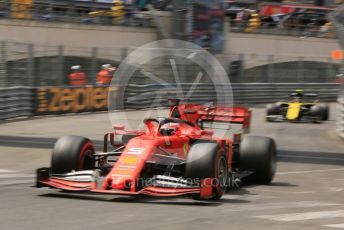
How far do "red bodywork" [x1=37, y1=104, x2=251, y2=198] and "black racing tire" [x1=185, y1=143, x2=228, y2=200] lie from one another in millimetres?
121

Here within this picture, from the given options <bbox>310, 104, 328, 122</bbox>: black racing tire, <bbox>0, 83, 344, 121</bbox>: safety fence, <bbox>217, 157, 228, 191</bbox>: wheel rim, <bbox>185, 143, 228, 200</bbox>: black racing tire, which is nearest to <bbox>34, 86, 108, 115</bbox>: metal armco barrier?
<bbox>0, 83, 344, 121</bbox>: safety fence

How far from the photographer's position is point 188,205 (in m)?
7.71

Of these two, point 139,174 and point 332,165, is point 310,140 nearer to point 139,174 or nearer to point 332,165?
point 332,165

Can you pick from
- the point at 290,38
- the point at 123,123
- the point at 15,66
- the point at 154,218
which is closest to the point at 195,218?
the point at 154,218

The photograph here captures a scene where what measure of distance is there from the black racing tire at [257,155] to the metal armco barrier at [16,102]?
434 inches

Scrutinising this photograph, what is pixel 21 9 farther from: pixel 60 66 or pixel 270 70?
pixel 270 70

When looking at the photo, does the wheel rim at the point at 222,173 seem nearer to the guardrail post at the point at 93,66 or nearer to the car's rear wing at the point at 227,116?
the car's rear wing at the point at 227,116

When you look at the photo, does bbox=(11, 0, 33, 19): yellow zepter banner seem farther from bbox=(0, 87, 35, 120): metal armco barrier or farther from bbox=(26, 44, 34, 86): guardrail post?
bbox=(0, 87, 35, 120): metal armco barrier

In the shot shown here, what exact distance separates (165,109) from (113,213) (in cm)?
285

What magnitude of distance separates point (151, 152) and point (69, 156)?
1.07 metres

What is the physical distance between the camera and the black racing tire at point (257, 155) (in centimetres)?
930

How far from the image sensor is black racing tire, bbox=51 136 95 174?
→ 838 cm

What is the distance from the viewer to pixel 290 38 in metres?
38.1

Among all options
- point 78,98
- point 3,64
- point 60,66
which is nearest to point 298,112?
point 78,98
